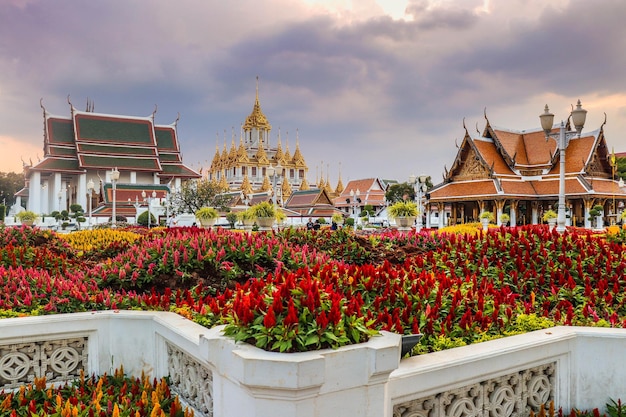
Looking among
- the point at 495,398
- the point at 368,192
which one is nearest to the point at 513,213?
the point at 495,398

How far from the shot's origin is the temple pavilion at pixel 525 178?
32.2 metres

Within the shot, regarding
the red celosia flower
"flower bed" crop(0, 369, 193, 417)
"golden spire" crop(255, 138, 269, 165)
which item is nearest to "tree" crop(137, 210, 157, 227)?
"flower bed" crop(0, 369, 193, 417)

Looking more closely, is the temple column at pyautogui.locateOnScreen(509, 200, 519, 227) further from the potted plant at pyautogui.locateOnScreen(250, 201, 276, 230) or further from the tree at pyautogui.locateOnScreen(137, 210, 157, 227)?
the tree at pyautogui.locateOnScreen(137, 210, 157, 227)

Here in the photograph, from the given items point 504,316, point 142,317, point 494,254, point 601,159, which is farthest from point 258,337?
point 601,159

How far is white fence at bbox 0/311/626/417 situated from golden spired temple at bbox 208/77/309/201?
226ft

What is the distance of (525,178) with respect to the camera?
34688 millimetres

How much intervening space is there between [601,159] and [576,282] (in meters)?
34.4

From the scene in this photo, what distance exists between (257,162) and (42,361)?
76.2 metres

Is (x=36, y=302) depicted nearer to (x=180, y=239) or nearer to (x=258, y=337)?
(x=180, y=239)

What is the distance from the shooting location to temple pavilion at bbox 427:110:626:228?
106 feet

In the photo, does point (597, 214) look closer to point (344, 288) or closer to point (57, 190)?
point (344, 288)

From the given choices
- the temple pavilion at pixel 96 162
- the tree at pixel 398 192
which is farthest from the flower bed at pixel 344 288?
the tree at pixel 398 192

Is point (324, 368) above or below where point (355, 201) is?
below

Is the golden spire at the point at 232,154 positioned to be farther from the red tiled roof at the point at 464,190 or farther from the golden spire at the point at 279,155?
the red tiled roof at the point at 464,190
